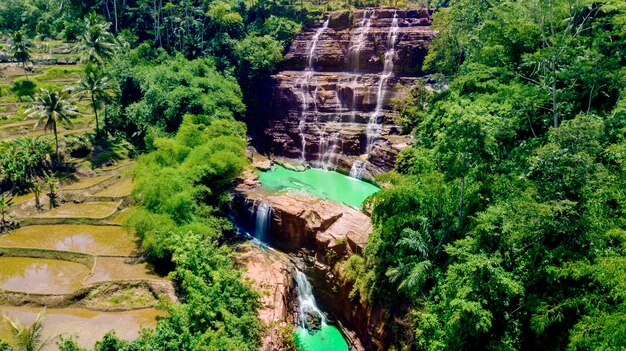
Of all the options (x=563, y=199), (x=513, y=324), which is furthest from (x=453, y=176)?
(x=513, y=324)

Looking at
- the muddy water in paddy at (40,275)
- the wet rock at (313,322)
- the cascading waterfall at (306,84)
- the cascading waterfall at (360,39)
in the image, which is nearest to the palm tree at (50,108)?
the muddy water in paddy at (40,275)

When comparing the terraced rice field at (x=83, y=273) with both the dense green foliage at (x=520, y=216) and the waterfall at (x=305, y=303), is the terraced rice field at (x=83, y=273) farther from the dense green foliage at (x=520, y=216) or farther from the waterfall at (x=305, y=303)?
the dense green foliage at (x=520, y=216)

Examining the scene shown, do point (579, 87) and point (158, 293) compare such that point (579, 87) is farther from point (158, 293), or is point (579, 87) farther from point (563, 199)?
point (158, 293)

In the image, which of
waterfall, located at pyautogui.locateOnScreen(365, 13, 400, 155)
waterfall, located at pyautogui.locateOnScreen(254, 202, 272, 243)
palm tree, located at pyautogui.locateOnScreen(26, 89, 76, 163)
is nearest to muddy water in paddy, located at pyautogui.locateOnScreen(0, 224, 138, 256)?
waterfall, located at pyautogui.locateOnScreen(254, 202, 272, 243)

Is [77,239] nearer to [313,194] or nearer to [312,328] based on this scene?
[312,328]

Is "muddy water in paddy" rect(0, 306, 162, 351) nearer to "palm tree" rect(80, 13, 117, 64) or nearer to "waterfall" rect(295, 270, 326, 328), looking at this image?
"waterfall" rect(295, 270, 326, 328)

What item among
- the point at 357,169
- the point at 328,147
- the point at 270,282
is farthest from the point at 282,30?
the point at 270,282
